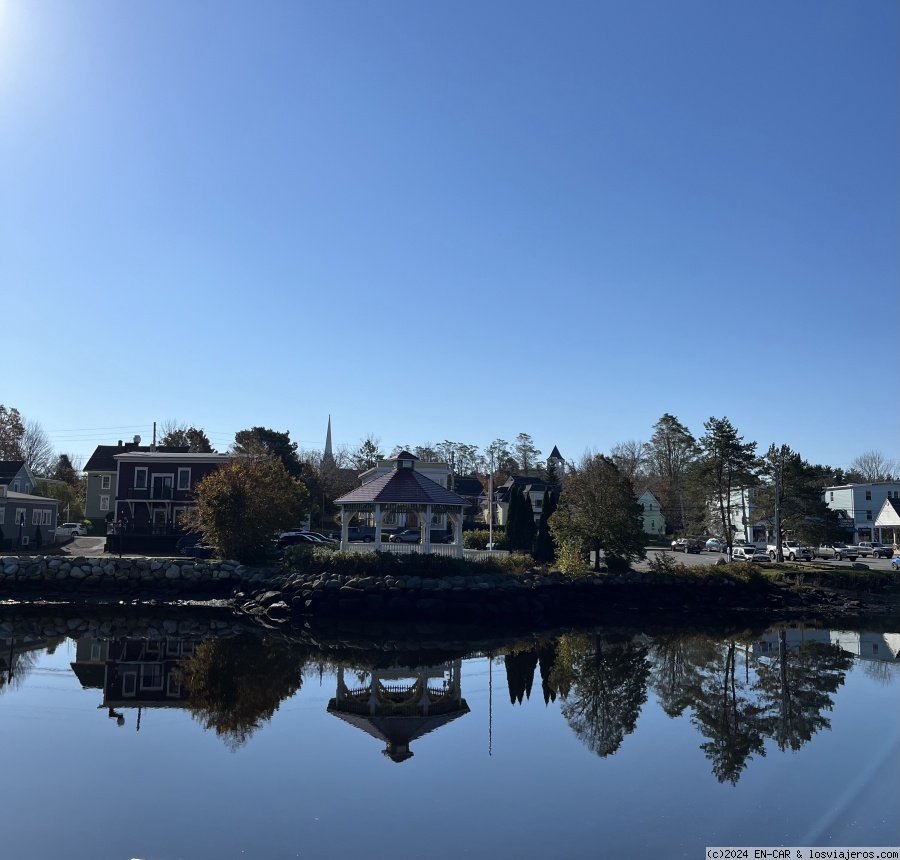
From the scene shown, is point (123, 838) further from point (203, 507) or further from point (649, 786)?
point (203, 507)

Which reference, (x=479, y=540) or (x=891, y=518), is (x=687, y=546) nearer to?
(x=479, y=540)

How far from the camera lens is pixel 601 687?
19.8m

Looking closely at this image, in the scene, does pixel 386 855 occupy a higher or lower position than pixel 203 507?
lower

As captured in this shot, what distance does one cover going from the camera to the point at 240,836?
10305 mm

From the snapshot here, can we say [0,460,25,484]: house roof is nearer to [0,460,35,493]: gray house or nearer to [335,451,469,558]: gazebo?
[0,460,35,493]: gray house

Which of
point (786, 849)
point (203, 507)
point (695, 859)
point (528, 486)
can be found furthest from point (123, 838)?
point (528, 486)

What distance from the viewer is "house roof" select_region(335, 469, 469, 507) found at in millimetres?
34406

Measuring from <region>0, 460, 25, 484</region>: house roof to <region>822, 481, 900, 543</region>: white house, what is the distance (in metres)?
70.1

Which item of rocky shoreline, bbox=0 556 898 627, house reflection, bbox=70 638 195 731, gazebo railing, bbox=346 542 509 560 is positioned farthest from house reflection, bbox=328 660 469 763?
gazebo railing, bbox=346 542 509 560

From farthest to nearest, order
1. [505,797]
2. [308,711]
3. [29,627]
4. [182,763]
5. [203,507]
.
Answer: [203,507]
[29,627]
[308,711]
[182,763]
[505,797]

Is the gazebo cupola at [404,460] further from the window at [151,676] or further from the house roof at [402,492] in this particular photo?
the window at [151,676]

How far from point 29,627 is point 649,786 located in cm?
2486

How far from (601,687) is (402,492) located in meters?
16.7

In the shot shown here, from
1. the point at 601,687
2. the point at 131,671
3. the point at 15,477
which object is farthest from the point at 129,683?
the point at 15,477
